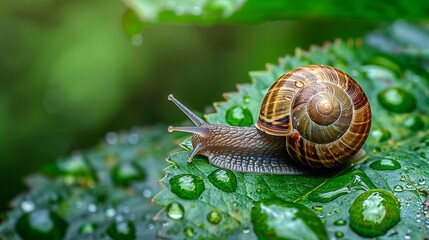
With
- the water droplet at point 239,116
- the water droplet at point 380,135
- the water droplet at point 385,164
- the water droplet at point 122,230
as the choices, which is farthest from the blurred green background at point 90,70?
the water droplet at point 385,164

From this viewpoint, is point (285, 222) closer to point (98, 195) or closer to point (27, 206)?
point (98, 195)

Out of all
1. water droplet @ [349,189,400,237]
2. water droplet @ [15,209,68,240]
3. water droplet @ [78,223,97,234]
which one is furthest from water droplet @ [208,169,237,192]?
water droplet @ [15,209,68,240]

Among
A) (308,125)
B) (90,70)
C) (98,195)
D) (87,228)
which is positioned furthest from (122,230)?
(90,70)

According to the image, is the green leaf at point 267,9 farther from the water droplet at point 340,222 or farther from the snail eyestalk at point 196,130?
the water droplet at point 340,222

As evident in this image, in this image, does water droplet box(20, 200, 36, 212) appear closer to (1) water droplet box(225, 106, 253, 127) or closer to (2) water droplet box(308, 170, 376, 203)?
(1) water droplet box(225, 106, 253, 127)

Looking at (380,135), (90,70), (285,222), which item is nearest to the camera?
(285,222)

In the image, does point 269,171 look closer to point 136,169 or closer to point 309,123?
point 309,123
